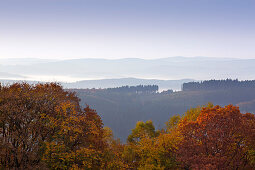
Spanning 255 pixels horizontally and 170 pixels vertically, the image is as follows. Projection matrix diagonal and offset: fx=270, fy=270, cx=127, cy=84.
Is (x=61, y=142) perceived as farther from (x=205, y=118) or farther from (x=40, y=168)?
(x=205, y=118)

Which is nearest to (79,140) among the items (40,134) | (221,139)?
(40,134)

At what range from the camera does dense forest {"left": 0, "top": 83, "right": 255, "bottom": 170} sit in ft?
99.9

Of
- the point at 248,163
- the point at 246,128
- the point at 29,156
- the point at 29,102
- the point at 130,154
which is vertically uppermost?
the point at 29,102

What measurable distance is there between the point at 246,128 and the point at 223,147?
438cm

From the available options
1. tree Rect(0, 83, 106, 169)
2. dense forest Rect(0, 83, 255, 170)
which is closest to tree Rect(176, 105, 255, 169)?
dense forest Rect(0, 83, 255, 170)

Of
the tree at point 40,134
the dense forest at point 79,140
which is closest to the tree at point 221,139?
the dense forest at point 79,140

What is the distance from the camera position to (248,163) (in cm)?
4022

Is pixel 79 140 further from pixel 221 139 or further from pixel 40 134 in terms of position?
pixel 221 139

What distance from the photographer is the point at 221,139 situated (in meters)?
35.9

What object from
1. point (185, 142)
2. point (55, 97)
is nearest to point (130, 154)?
point (185, 142)

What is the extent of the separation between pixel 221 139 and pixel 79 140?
61.2ft

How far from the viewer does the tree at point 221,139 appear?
35.3 metres

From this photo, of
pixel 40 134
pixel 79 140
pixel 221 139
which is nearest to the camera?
pixel 40 134

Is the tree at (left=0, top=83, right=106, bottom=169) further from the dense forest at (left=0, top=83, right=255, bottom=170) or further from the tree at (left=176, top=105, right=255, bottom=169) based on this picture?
the tree at (left=176, top=105, right=255, bottom=169)
